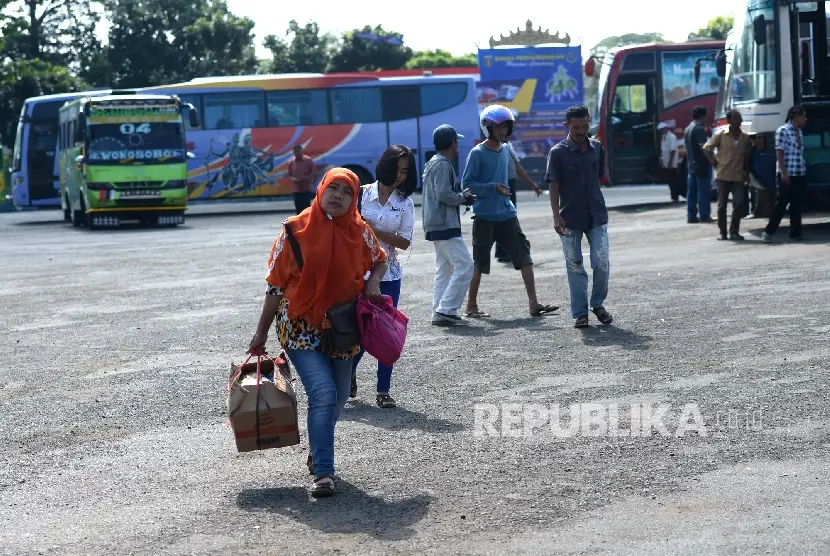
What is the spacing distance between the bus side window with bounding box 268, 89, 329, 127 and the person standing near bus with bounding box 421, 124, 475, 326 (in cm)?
2498

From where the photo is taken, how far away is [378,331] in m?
6.14

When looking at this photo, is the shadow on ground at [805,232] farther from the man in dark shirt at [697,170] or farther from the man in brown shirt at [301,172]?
the man in brown shirt at [301,172]

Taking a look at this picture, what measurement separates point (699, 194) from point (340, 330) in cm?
1620

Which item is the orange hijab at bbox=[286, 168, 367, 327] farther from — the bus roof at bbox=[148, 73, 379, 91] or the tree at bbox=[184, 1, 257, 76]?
the tree at bbox=[184, 1, 257, 76]

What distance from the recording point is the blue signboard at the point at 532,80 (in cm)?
4647

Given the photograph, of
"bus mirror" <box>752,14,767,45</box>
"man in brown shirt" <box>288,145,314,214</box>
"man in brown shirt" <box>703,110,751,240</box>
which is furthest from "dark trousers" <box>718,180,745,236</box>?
"man in brown shirt" <box>288,145,314,214</box>

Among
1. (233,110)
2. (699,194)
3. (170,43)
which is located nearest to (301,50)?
(170,43)

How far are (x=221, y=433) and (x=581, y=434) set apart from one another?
1.90m

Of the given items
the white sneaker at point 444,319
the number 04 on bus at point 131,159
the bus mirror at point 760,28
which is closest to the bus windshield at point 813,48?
the bus mirror at point 760,28

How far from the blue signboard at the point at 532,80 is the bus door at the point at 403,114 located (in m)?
9.74

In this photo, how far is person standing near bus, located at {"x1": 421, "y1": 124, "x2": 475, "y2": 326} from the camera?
36.6 ft

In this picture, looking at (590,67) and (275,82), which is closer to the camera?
(590,67)

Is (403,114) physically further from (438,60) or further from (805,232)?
(438,60)

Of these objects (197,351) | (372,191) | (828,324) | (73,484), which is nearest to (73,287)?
(197,351)
